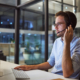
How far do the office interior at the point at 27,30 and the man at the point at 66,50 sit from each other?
1.12 meters

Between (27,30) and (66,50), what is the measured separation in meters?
2.39

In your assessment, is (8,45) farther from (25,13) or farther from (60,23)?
(60,23)

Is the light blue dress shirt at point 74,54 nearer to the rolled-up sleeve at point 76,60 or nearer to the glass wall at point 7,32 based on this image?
the rolled-up sleeve at point 76,60

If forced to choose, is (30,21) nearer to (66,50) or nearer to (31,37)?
(31,37)

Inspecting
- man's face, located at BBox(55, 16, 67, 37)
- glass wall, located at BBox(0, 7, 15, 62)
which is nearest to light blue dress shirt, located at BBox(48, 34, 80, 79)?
man's face, located at BBox(55, 16, 67, 37)

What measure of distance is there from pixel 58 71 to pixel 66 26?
52cm

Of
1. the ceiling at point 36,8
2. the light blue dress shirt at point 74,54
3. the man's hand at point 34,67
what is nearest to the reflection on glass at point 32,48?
the ceiling at point 36,8

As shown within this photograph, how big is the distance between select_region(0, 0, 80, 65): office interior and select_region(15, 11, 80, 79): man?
3.66 ft

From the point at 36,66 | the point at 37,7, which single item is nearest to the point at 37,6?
the point at 37,7

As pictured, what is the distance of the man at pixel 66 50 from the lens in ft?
3.75

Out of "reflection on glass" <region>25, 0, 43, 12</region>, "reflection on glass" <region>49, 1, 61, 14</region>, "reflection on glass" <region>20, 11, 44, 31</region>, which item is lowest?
"reflection on glass" <region>20, 11, 44, 31</region>

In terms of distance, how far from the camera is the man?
1.14 metres

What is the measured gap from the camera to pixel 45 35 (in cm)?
267

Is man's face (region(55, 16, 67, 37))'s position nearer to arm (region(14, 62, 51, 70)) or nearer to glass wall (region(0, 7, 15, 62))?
arm (region(14, 62, 51, 70))
